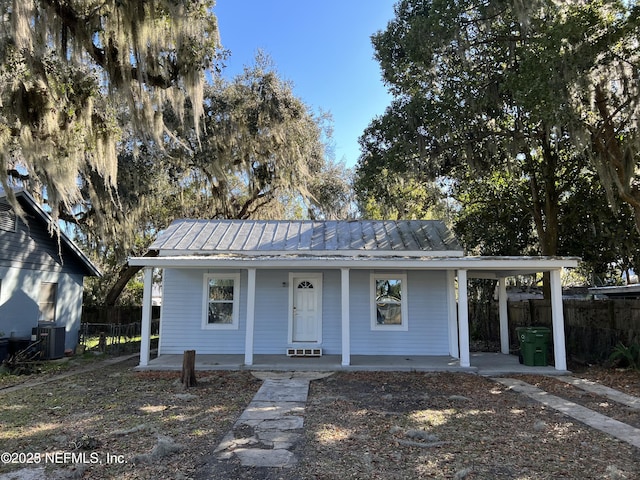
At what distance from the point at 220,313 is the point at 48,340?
457cm

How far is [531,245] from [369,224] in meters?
6.49

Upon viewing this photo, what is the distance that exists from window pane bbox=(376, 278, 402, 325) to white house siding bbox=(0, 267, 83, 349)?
29.6 feet

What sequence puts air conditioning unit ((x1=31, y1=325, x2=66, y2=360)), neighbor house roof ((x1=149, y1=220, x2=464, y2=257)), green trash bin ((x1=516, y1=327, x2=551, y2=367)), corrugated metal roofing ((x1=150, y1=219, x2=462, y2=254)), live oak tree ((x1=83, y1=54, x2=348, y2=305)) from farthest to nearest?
1. live oak tree ((x1=83, y1=54, x2=348, y2=305))
2. air conditioning unit ((x1=31, y1=325, x2=66, y2=360))
3. corrugated metal roofing ((x1=150, y1=219, x2=462, y2=254))
4. neighbor house roof ((x1=149, y1=220, x2=464, y2=257))
5. green trash bin ((x1=516, y1=327, x2=551, y2=367))

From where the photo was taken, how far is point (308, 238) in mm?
12297

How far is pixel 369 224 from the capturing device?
519 inches

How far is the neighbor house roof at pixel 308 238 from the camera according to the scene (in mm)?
11281

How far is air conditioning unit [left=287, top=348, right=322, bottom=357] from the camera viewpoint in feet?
35.5

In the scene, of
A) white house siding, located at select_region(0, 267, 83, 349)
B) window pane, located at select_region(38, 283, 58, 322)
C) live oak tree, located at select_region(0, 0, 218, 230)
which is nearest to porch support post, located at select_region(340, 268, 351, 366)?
live oak tree, located at select_region(0, 0, 218, 230)

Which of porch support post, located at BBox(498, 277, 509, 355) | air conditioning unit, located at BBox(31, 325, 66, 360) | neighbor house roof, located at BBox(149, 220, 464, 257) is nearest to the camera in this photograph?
neighbor house roof, located at BBox(149, 220, 464, 257)

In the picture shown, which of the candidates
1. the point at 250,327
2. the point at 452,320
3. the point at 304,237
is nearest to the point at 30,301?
the point at 250,327

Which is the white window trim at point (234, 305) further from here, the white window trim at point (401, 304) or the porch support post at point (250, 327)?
the white window trim at point (401, 304)

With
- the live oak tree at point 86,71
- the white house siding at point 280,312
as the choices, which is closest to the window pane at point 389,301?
the white house siding at point 280,312

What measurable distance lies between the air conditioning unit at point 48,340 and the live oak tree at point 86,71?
12.4 feet

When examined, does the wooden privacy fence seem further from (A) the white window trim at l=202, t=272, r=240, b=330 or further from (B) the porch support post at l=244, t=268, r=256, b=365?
(A) the white window trim at l=202, t=272, r=240, b=330
